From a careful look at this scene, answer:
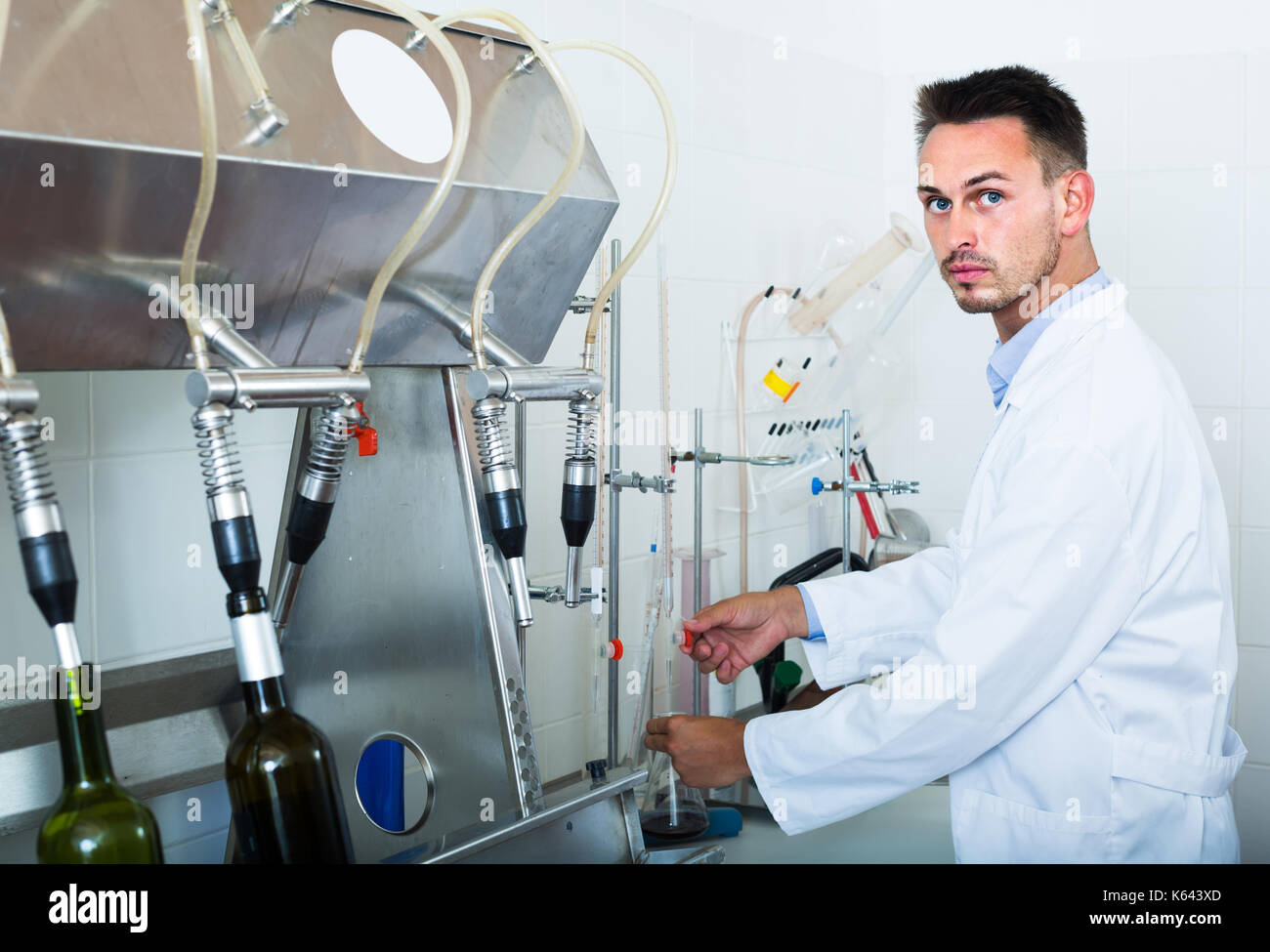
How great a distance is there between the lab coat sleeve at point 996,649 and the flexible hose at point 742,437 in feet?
3.10

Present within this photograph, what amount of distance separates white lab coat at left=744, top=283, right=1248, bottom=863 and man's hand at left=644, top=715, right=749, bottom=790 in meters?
0.02

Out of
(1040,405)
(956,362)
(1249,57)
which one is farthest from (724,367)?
(1249,57)

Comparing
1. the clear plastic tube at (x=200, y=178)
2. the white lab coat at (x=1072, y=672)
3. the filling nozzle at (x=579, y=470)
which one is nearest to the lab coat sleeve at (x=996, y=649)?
the white lab coat at (x=1072, y=672)

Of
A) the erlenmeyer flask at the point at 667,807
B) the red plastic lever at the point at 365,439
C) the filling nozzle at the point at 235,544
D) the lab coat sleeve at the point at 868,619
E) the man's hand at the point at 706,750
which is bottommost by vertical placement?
the erlenmeyer flask at the point at 667,807

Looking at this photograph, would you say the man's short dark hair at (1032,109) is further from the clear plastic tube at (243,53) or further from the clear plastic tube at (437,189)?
the clear plastic tube at (243,53)

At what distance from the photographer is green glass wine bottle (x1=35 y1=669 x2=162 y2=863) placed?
2.37 ft

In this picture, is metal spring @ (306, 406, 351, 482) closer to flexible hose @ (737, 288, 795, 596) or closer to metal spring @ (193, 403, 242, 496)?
metal spring @ (193, 403, 242, 496)

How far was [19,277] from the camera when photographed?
0.76 meters

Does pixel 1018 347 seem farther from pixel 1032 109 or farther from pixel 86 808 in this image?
pixel 86 808

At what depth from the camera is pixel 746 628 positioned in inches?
55.4

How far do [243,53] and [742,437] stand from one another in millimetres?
1344

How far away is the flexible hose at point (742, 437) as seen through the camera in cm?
207

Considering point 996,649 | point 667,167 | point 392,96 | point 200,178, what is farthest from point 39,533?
point 996,649

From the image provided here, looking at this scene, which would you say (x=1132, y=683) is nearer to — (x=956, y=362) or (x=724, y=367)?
(x=724, y=367)
